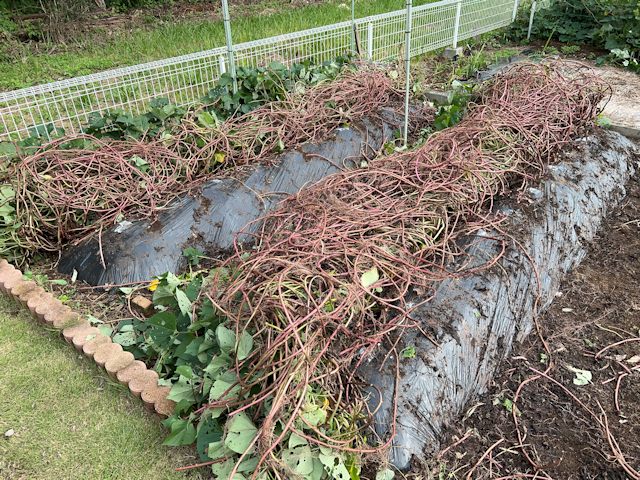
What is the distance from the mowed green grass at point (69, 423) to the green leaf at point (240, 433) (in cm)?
38

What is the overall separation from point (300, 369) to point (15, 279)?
6.93 feet

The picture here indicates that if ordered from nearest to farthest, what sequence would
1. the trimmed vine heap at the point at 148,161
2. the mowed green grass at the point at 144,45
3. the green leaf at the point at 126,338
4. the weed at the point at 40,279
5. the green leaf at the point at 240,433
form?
the green leaf at the point at 240,433, the green leaf at the point at 126,338, the weed at the point at 40,279, the trimmed vine heap at the point at 148,161, the mowed green grass at the point at 144,45

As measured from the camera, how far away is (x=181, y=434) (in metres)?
1.77

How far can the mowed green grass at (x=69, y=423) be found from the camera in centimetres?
185

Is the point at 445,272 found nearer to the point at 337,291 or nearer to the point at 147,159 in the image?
the point at 337,291

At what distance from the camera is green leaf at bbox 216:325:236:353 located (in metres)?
1.80

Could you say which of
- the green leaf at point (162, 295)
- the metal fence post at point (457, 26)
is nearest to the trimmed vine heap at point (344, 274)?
the green leaf at point (162, 295)

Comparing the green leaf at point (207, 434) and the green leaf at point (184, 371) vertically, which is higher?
the green leaf at point (184, 371)

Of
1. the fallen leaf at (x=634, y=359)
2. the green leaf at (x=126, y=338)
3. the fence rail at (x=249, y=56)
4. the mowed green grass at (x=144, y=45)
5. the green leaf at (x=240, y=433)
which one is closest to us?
the green leaf at (x=240, y=433)

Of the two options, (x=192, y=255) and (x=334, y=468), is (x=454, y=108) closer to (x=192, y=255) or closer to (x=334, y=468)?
(x=192, y=255)

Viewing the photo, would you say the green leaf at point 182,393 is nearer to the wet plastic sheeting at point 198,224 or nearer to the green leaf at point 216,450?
the green leaf at point 216,450

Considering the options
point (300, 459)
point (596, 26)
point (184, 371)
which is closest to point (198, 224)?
point (184, 371)

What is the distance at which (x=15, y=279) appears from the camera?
8.89ft

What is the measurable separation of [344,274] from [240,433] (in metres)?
0.78
